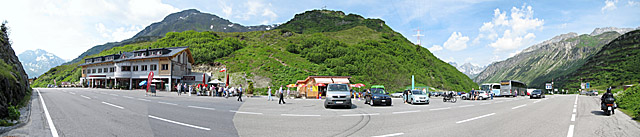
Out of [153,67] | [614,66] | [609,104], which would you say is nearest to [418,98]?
[609,104]

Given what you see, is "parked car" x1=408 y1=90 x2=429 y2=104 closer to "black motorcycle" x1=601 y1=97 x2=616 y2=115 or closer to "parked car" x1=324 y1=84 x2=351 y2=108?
"parked car" x1=324 y1=84 x2=351 y2=108

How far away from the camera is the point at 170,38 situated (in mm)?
85062

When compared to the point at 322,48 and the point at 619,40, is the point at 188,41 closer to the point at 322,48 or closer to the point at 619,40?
the point at 322,48

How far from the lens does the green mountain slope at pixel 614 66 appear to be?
121938 millimetres

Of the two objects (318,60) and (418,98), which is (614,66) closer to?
(318,60)

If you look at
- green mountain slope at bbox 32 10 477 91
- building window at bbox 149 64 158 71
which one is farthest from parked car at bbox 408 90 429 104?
building window at bbox 149 64 158 71

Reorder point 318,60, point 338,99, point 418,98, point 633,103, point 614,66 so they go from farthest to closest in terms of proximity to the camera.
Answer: point 614,66 < point 318,60 < point 418,98 < point 338,99 < point 633,103

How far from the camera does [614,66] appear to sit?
443ft

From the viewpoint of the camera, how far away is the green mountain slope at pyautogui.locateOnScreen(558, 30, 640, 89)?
121938 millimetres

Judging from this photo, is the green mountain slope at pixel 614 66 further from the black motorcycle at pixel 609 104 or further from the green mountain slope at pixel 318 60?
the black motorcycle at pixel 609 104

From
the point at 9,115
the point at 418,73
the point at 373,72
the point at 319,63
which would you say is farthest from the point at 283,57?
the point at 9,115

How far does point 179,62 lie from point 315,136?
53.2m

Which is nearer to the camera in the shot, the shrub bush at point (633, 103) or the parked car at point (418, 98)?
the shrub bush at point (633, 103)

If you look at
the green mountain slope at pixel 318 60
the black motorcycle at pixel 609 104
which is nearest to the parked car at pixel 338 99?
the black motorcycle at pixel 609 104
